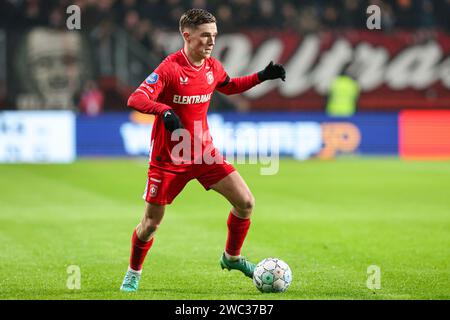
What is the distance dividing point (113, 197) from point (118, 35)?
9428 millimetres

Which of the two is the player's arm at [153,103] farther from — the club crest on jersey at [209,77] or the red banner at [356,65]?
the red banner at [356,65]

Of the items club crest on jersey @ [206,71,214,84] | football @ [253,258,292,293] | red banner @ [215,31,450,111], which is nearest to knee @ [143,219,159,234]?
football @ [253,258,292,293]

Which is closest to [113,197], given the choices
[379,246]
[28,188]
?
[28,188]

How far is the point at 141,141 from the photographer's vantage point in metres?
21.8

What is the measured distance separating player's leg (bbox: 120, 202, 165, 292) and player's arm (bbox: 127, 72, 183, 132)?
0.78 metres

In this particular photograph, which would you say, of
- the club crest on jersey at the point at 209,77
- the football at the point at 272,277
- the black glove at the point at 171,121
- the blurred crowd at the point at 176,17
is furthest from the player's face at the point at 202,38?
the blurred crowd at the point at 176,17

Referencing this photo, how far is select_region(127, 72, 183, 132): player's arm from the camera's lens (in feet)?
22.8

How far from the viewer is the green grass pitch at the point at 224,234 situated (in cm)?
761

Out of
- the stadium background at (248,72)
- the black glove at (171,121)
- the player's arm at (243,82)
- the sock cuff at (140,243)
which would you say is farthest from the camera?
the stadium background at (248,72)

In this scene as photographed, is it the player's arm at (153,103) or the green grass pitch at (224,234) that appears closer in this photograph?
the player's arm at (153,103)

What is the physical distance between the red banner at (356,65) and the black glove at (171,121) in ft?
54.8

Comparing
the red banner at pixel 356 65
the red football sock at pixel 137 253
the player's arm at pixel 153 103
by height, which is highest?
the red banner at pixel 356 65

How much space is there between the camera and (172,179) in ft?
24.6
